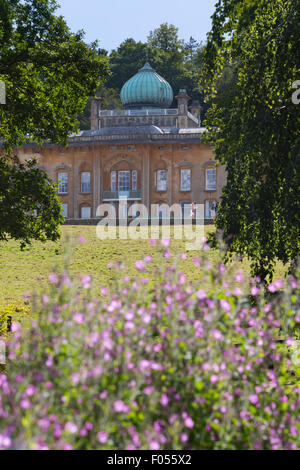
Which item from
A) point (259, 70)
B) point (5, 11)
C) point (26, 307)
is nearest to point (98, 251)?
point (26, 307)

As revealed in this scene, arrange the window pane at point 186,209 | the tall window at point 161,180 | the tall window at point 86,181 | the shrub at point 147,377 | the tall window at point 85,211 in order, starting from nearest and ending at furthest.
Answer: the shrub at point 147,377
the window pane at point 186,209
the tall window at point 161,180
the tall window at point 86,181
the tall window at point 85,211

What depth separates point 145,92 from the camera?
56.7m

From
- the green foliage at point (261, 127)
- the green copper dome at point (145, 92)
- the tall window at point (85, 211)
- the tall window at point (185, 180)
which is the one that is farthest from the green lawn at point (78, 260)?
the green copper dome at point (145, 92)

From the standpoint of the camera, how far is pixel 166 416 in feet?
15.1

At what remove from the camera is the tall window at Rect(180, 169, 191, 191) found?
48950 mm

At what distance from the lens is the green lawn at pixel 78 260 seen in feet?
69.0

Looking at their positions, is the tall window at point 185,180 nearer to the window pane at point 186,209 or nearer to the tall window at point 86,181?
the window pane at point 186,209

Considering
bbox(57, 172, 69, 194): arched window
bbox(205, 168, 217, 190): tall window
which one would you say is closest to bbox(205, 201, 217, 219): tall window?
bbox(205, 168, 217, 190): tall window

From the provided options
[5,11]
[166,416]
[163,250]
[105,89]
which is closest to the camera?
[166,416]

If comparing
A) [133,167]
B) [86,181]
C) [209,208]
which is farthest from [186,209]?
[86,181]

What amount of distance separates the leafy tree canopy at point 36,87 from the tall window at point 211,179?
35.9 meters

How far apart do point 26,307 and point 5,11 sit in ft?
26.5

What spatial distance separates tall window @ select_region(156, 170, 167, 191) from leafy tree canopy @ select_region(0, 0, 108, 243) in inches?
1431
